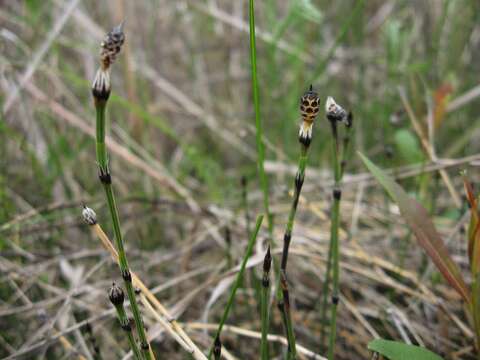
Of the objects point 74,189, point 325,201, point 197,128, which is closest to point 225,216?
point 325,201

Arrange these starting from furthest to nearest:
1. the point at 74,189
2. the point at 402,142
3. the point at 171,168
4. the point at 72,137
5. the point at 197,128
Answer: the point at 197,128 → the point at 171,168 → the point at 72,137 → the point at 74,189 → the point at 402,142

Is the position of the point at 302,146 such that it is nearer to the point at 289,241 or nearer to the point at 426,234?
the point at 289,241

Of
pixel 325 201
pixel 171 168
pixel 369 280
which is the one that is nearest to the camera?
pixel 369 280

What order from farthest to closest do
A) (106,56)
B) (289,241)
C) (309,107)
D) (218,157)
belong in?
1. (218,157)
2. (289,241)
3. (309,107)
4. (106,56)

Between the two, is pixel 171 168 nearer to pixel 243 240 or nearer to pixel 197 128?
pixel 197 128

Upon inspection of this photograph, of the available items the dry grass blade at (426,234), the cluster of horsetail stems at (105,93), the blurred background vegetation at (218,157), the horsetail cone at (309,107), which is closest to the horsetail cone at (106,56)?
the cluster of horsetail stems at (105,93)

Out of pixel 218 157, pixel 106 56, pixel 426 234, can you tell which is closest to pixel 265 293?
pixel 426 234

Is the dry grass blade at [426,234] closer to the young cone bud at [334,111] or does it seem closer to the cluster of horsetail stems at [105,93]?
the young cone bud at [334,111]

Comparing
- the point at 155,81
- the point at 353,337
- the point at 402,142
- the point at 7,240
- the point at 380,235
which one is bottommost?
the point at 7,240
